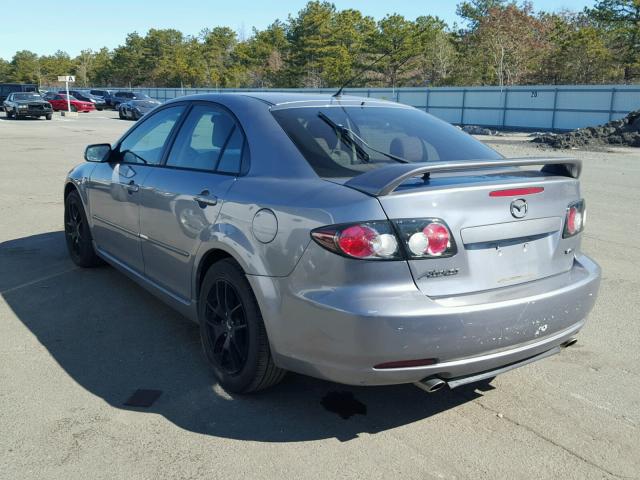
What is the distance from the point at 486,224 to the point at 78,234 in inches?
172

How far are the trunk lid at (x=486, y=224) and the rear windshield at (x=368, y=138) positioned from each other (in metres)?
0.52

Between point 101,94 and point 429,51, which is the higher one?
point 429,51

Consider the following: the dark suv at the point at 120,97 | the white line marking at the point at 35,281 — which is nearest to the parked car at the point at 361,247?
Answer: the white line marking at the point at 35,281

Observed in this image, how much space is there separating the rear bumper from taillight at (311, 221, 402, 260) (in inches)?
2.9

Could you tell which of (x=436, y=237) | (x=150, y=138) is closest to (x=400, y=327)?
(x=436, y=237)

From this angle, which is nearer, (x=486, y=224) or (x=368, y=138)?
(x=486, y=224)

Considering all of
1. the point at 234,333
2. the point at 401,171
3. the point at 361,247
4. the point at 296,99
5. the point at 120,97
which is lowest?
the point at 234,333

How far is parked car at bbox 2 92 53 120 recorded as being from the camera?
3553 cm

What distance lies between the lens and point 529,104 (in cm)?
3394

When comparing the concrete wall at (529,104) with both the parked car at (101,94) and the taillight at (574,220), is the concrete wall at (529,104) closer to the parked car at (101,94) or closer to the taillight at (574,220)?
the parked car at (101,94)

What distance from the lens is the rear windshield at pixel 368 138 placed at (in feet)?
10.8

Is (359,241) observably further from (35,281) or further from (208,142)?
(35,281)

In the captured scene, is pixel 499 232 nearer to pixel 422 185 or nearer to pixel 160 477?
pixel 422 185

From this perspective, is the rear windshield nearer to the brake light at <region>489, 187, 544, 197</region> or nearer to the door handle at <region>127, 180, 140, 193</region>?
the brake light at <region>489, 187, 544, 197</region>
